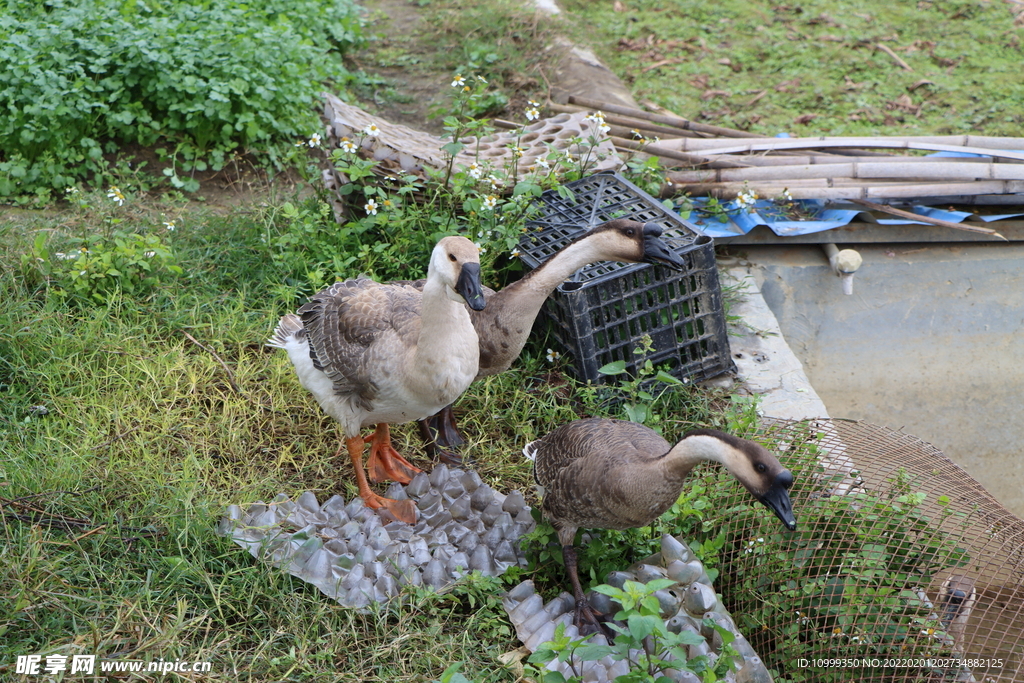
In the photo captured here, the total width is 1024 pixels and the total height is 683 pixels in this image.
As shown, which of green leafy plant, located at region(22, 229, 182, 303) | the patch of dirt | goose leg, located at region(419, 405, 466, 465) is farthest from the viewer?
the patch of dirt

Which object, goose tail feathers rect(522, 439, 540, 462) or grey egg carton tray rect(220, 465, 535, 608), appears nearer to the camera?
grey egg carton tray rect(220, 465, 535, 608)

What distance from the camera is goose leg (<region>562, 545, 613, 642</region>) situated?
125 inches

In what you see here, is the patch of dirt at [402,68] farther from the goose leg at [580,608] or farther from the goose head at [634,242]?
the goose leg at [580,608]

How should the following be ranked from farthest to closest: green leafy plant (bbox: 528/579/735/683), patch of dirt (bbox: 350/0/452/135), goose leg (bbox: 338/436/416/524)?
1. patch of dirt (bbox: 350/0/452/135)
2. goose leg (bbox: 338/436/416/524)
3. green leafy plant (bbox: 528/579/735/683)

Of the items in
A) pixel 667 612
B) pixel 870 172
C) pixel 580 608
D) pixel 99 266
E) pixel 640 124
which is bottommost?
pixel 580 608

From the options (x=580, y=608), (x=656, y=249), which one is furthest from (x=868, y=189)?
(x=580, y=608)

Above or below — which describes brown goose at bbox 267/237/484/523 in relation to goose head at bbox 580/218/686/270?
below

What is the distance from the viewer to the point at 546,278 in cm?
355

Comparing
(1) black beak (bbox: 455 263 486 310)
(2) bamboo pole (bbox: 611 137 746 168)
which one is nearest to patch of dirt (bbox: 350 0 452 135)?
(2) bamboo pole (bbox: 611 137 746 168)

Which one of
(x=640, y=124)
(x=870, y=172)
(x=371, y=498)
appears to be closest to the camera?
(x=371, y=498)

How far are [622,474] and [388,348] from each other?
1.10 meters

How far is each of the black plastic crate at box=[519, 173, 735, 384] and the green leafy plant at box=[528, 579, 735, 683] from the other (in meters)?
1.72

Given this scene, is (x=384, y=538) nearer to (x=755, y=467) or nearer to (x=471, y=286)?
(x=471, y=286)

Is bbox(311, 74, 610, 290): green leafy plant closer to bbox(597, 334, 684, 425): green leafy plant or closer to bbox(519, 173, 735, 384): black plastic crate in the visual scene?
bbox(519, 173, 735, 384): black plastic crate
